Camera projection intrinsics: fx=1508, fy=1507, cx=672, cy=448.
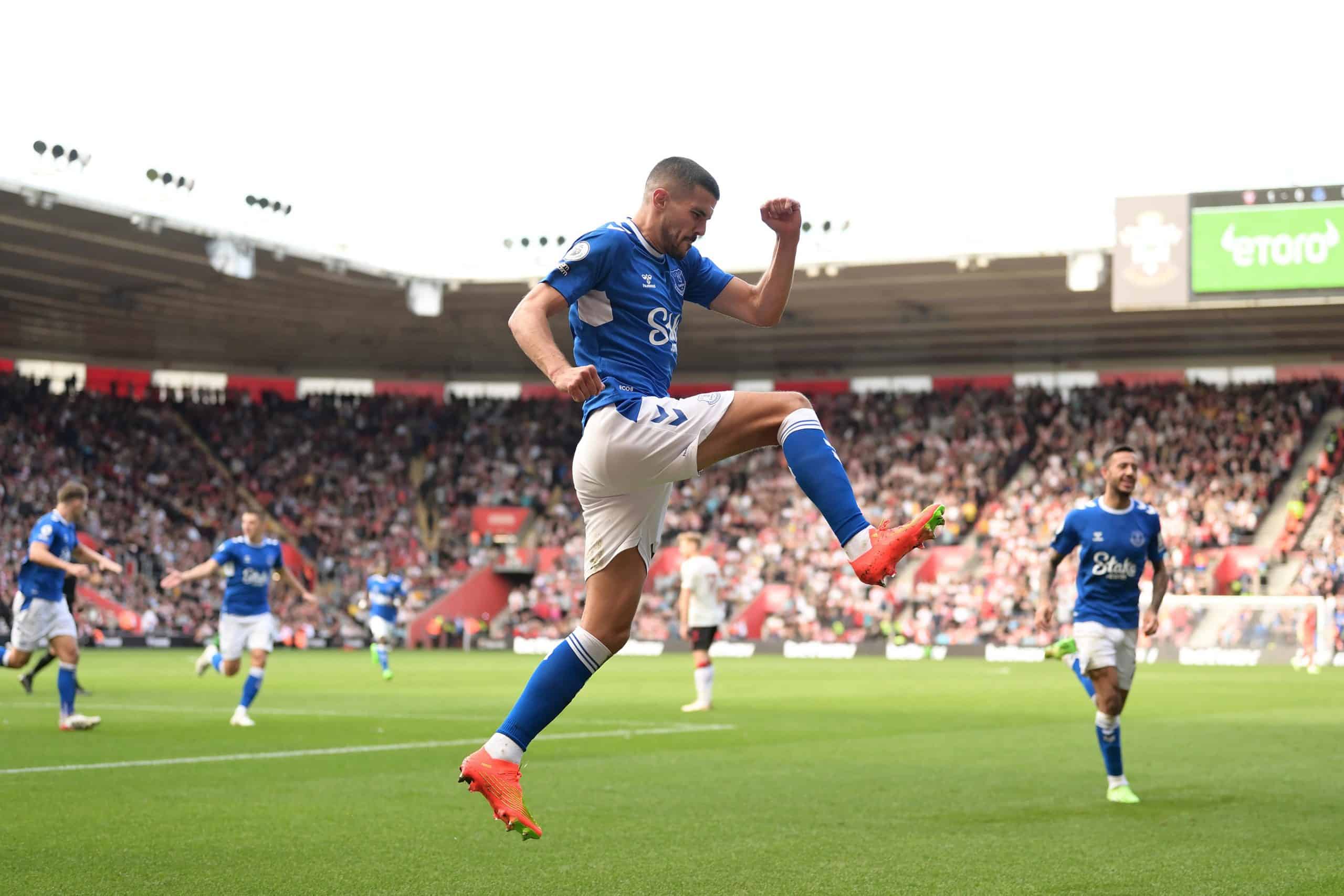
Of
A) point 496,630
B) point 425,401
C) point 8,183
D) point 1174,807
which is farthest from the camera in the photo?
point 425,401

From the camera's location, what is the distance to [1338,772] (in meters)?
11.7

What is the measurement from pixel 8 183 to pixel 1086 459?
1089 inches

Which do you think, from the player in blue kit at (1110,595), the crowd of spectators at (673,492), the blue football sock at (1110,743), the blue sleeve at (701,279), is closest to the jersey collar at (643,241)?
the blue sleeve at (701,279)

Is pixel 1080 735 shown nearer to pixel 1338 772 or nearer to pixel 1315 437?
pixel 1338 772

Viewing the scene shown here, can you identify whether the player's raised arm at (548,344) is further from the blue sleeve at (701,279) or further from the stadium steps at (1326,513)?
the stadium steps at (1326,513)

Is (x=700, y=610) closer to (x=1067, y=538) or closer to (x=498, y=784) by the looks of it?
(x=1067, y=538)

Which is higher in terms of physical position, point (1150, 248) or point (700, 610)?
point (1150, 248)

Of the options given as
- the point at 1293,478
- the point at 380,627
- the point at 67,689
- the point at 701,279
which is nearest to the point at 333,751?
the point at 67,689

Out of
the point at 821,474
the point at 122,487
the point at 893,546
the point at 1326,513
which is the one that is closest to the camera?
the point at 893,546

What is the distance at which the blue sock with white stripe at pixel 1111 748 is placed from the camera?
33.6 ft

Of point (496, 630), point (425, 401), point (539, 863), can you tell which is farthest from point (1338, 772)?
point (425, 401)

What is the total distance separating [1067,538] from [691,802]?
3.28 m

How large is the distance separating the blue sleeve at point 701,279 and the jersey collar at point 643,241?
0.27 metres

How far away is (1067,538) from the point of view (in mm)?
10758
